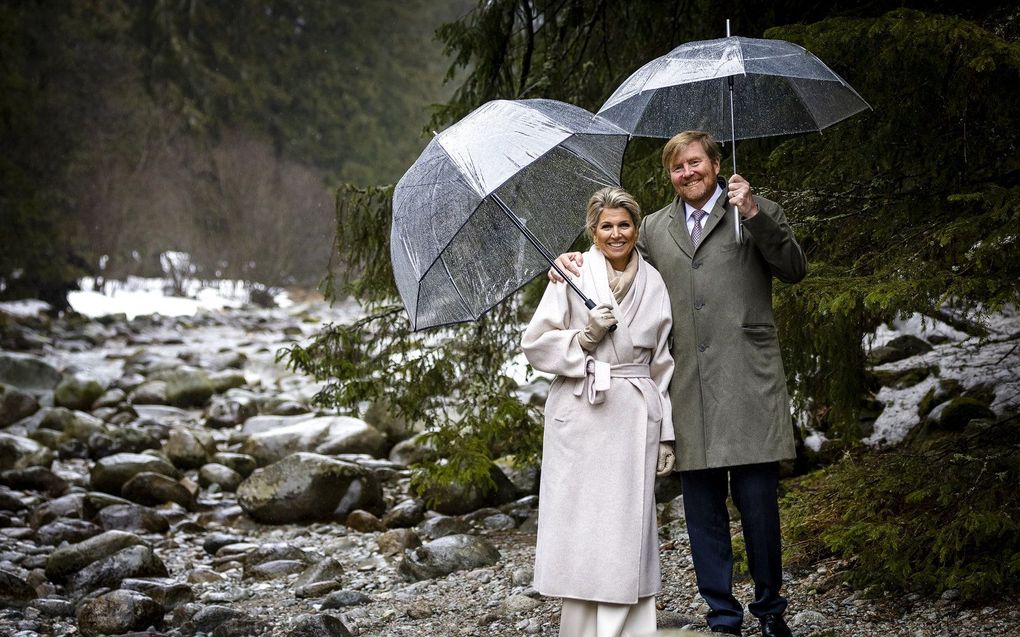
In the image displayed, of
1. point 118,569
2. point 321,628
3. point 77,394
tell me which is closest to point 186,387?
point 77,394

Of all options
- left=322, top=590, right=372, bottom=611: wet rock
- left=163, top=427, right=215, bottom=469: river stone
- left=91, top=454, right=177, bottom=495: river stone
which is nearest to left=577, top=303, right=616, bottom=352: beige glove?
left=322, top=590, right=372, bottom=611: wet rock

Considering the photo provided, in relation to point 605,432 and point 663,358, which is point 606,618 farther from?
point 663,358

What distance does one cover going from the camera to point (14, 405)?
12297 millimetres

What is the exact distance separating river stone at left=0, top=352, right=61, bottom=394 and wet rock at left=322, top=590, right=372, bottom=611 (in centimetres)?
979

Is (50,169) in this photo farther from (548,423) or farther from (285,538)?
(548,423)

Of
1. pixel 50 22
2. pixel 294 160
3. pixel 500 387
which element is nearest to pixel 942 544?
pixel 500 387

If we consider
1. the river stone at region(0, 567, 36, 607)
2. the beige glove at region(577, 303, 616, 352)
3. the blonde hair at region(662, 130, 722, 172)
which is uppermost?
the blonde hair at region(662, 130, 722, 172)

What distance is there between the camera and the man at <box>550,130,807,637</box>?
3.52 m

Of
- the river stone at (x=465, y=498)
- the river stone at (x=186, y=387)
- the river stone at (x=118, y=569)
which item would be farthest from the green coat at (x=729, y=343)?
the river stone at (x=186, y=387)

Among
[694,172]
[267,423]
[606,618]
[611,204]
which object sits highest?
[694,172]

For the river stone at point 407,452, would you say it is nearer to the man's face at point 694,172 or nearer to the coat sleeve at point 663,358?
the coat sleeve at point 663,358

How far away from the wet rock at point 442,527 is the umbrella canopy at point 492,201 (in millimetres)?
3618

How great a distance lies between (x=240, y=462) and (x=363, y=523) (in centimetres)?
263

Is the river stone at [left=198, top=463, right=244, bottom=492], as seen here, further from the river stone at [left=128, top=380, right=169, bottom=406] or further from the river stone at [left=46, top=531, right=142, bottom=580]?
the river stone at [left=128, top=380, right=169, bottom=406]
